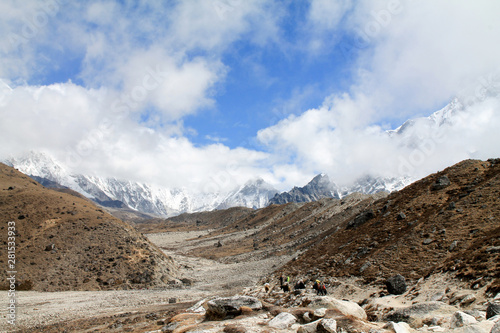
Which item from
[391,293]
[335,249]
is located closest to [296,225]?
[335,249]

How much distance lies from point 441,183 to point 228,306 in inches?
1328

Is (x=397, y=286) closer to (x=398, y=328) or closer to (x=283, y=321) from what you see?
(x=398, y=328)

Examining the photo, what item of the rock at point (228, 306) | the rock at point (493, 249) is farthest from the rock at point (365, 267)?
the rock at point (228, 306)

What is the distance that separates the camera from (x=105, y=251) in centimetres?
5434

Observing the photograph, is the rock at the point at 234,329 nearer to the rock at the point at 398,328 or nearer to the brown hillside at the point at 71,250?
the rock at the point at 398,328

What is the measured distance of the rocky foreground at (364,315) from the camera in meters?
11.6

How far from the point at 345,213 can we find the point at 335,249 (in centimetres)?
5516

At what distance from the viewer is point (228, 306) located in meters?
16.2

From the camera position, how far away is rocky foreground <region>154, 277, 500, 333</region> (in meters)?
11.6

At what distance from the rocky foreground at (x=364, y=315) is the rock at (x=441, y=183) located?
20.0 m

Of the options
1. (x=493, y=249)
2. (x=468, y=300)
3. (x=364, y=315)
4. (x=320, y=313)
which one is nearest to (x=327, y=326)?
(x=320, y=313)

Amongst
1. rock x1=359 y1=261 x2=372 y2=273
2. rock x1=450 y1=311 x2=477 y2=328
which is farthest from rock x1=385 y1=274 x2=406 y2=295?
rock x1=450 y1=311 x2=477 y2=328

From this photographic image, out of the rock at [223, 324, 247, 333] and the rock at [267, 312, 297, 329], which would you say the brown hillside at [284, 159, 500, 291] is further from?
the rock at [223, 324, 247, 333]

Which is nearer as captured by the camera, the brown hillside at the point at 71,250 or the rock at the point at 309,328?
the rock at the point at 309,328
